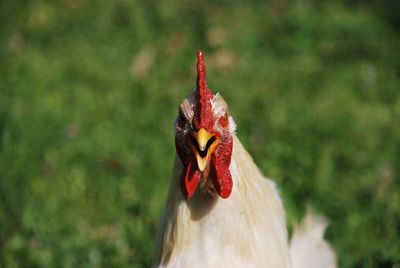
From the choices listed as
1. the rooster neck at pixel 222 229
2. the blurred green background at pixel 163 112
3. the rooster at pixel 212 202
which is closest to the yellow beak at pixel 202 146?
the rooster at pixel 212 202

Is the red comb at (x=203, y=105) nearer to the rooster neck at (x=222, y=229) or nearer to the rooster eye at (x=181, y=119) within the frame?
the rooster eye at (x=181, y=119)

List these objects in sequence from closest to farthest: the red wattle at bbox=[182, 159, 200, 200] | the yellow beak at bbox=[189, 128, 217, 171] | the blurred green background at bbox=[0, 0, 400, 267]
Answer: the yellow beak at bbox=[189, 128, 217, 171]
the red wattle at bbox=[182, 159, 200, 200]
the blurred green background at bbox=[0, 0, 400, 267]

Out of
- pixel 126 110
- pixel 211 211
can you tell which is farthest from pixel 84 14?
pixel 211 211

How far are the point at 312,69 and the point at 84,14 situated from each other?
2.32m

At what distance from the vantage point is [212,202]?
259cm

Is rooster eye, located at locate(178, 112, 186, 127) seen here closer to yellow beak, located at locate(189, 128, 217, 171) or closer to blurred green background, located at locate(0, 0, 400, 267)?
yellow beak, located at locate(189, 128, 217, 171)

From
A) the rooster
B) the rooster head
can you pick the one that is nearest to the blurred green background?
the rooster

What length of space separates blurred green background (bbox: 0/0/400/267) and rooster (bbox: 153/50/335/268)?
86cm

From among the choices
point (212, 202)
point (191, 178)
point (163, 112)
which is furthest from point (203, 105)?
point (163, 112)

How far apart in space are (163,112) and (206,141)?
10.1ft

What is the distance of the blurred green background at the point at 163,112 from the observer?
4113 millimetres

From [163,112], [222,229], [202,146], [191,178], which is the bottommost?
[222,229]

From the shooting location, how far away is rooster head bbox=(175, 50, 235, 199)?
2414mm

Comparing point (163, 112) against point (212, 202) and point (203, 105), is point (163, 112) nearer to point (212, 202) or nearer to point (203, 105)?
point (212, 202)
